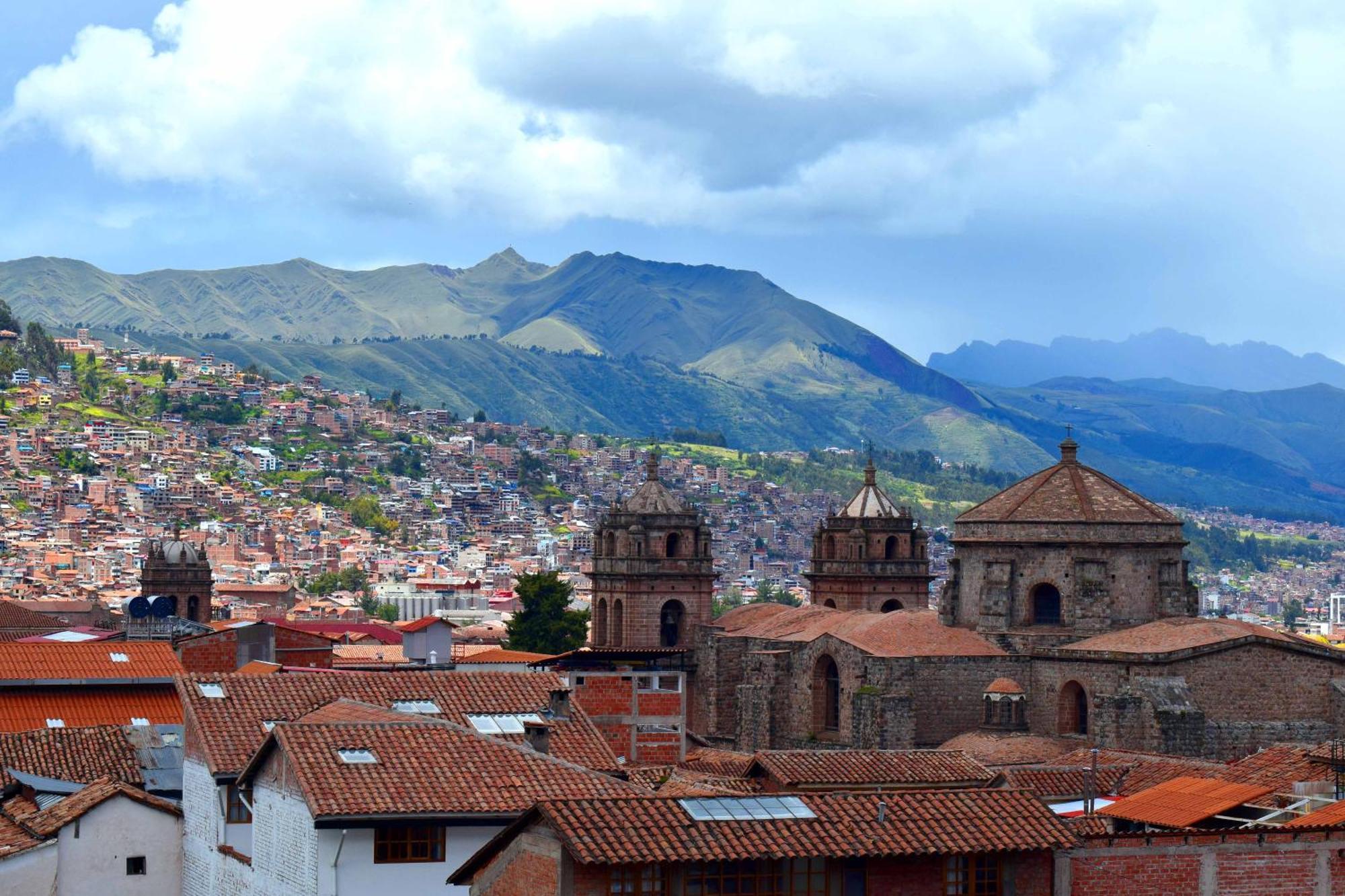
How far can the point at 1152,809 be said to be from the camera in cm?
2939

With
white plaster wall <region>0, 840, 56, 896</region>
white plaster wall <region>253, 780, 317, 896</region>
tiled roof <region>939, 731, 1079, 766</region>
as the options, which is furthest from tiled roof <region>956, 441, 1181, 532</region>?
white plaster wall <region>253, 780, 317, 896</region>

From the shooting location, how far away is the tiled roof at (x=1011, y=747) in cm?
5153

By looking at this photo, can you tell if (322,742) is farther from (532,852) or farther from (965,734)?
(965,734)

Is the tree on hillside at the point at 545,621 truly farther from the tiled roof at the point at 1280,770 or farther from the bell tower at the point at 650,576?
the tiled roof at the point at 1280,770

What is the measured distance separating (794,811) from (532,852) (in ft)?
8.11

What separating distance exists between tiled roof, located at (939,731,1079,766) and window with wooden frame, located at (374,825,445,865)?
1074 inches

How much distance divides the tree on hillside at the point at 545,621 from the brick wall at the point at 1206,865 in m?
65.7

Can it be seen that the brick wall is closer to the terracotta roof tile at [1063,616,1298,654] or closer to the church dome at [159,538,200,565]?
the terracotta roof tile at [1063,616,1298,654]

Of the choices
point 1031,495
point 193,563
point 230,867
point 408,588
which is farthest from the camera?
point 408,588

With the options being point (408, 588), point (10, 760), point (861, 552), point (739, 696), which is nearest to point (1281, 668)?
point (739, 696)

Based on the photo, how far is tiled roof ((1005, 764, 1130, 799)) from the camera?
36469 millimetres

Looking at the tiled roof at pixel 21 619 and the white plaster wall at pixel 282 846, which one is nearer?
the white plaster wall at pixel 282 846

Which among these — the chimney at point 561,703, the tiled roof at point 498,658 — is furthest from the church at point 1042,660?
the chimney at point 561,703

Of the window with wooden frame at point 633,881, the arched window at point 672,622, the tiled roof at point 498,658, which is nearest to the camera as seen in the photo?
the window with wooden frame at point 633,881
